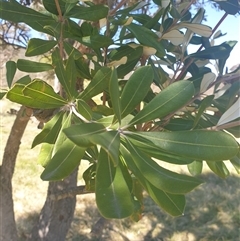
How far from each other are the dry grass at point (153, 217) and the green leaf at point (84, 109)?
1.78 metres

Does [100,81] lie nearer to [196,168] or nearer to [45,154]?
[45,154]

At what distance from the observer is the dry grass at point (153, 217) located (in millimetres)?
2287

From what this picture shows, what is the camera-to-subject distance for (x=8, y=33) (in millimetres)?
1586

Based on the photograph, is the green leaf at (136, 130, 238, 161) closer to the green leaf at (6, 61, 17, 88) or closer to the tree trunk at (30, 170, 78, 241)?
the green leaf at (6, 61, 17, 88)

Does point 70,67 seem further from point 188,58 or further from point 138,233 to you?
point 138,233

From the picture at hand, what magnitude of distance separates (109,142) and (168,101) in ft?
0.38

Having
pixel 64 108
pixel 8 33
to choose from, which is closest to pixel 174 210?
pixel 64 108

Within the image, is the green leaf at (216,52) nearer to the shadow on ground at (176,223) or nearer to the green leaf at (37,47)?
the green leaf at (37,47)

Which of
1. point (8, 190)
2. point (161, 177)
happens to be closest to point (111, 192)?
point (161, 177)

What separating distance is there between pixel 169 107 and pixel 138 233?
6.99 ft

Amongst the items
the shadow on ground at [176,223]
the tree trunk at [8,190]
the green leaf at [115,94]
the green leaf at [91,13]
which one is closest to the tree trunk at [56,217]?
the tree trunk at [8,190]

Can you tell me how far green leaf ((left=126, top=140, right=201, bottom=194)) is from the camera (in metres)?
0.31

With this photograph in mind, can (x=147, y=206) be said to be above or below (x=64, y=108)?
below

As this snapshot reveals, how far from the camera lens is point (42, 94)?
39 centimetres
